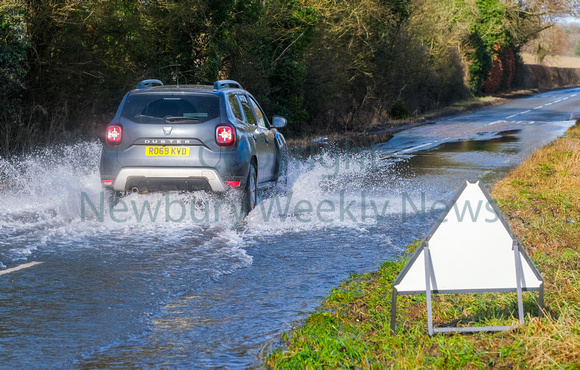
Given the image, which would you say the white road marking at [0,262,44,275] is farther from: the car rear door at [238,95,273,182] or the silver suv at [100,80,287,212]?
the car rear door at [238,95,273,182]

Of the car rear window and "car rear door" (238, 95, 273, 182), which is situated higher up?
the car rear window

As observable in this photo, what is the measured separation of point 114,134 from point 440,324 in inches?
218

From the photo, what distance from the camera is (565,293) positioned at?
5.77 m

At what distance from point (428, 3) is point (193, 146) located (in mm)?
30239

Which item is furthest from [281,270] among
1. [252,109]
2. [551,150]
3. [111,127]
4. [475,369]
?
[551,150]

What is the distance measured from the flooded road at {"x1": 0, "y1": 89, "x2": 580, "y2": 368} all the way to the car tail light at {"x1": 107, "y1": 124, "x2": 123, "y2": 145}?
830mm

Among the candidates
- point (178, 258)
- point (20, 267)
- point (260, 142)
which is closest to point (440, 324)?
point (178, 258)

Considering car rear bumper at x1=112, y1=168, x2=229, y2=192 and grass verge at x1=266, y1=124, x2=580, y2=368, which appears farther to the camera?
car rear bumper at x1=112, y1=168, x2=229, y2=192

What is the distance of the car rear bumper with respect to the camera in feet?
30.1

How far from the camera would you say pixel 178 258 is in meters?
7.46

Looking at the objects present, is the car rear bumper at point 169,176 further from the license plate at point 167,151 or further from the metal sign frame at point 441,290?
the metal sign frame at point 441,290

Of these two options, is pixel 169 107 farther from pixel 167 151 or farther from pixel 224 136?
pixel 224 136

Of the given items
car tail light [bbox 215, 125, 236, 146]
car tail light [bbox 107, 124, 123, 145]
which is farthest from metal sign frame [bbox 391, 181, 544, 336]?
car tail light [bbox 107, 124, 123, 145]

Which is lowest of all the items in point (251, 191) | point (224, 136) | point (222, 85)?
point (251, 191)
